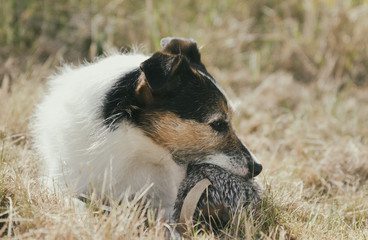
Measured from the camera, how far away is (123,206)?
9.02ft

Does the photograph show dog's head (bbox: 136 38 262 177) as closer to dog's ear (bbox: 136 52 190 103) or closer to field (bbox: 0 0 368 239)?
dog's ear (bbox: 136 52 190 103)

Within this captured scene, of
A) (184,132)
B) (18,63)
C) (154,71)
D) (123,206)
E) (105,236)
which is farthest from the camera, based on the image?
(18,63)

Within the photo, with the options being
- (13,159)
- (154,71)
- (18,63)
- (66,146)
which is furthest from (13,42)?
(154,71)

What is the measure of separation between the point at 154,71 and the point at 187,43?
2.53 ft

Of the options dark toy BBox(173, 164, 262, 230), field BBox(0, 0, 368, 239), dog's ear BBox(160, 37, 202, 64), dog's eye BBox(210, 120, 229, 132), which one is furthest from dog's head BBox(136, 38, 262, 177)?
field BBox(0, 0, 368, 239)

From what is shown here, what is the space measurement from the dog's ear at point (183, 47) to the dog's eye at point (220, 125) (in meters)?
0.63

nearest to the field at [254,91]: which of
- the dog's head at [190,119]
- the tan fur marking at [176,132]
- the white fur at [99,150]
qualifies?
the white fur at [99,150]

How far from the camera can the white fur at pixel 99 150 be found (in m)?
3.18

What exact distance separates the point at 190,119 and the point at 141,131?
37 centimetres

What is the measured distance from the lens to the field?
2932mm

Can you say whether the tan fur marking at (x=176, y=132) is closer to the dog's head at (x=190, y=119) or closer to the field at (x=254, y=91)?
the dog's head at (x=190, y=119)

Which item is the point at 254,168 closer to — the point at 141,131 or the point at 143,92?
the point at 141,131

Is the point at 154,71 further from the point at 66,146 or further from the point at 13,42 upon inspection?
the point at 13,42

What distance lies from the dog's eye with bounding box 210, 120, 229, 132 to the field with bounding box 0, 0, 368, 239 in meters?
0.58
